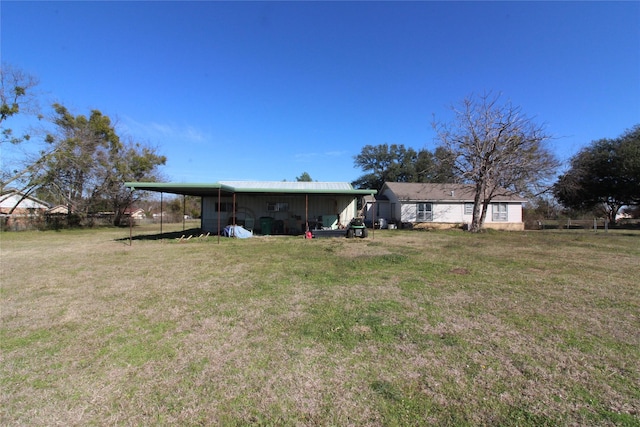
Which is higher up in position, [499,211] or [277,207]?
[277,207]

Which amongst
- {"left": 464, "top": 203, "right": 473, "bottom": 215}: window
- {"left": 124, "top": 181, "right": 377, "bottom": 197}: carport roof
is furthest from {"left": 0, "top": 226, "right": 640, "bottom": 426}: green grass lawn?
{"left": 464, "top": 203, "right": 473, "bottom": 215}: window

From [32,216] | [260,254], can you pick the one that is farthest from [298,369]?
[32,216]

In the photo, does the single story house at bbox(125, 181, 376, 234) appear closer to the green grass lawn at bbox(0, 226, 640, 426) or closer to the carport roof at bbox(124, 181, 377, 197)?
the carport roof at bbox(124, 181, 377, 197)

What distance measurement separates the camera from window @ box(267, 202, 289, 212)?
19.0 meters

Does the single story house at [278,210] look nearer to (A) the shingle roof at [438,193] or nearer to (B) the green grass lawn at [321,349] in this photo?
(A) the shingle roof at [438,193]

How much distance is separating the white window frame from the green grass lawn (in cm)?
1828

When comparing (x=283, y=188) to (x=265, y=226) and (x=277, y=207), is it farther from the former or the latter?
(x=265, y=226)

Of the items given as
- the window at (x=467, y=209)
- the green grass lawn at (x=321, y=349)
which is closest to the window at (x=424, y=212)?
the window at (x=467, y=209)

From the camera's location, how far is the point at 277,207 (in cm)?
1906

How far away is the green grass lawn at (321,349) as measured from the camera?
226 cm

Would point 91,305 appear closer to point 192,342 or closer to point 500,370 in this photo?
point 192,342

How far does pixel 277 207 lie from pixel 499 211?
17442 millimetres

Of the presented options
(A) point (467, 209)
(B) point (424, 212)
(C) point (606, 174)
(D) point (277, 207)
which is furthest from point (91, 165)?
(C) point (606, 174)

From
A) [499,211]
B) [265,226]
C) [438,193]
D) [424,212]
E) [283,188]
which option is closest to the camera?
[265,226]
